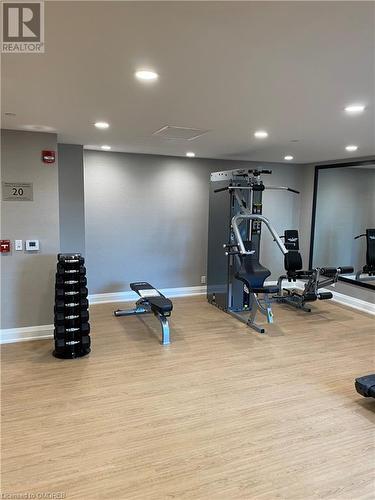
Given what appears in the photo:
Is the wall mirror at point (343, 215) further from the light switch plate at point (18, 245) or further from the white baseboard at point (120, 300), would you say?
the light switch plate at point (18, 245)

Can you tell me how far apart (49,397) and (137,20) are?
110 inches

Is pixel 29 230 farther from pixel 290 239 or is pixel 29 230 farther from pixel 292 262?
pixel 290 239

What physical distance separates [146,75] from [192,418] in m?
2.38

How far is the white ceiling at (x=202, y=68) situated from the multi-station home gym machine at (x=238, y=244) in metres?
1.46

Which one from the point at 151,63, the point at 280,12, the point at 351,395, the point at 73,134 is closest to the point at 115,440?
the point at 351,395

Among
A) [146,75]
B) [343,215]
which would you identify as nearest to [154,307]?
[146,75]

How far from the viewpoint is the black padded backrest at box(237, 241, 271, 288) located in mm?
4809

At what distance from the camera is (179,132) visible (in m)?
3.83

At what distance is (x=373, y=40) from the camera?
5.21 ft

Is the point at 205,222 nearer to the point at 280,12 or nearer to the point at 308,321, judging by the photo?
the point at 308,321

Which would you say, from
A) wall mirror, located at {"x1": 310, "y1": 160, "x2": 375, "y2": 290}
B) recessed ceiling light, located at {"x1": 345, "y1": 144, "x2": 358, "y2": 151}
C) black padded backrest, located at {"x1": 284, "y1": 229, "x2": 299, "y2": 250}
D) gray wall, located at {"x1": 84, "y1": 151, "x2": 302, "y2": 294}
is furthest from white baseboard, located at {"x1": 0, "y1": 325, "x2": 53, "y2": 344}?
wall mirror, located at {"x1": 310, "y1": 160, "x2": 375, "y2": 290}

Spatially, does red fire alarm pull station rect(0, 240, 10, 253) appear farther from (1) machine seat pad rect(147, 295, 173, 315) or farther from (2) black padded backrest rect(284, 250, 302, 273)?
(2) black padded backrest rect(284, 250, 302, 273)

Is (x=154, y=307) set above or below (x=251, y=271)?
below

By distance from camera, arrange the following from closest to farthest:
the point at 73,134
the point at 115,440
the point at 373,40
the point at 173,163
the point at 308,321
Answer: the point at 373,40 → the point at 115,440 → the point at 73,134 → the point at 308,321 → the point at 173,163
